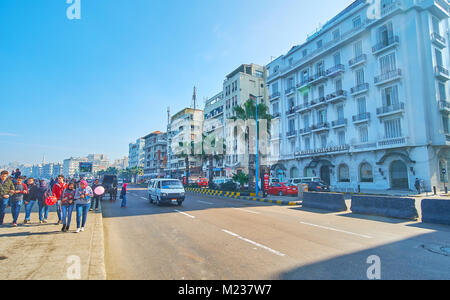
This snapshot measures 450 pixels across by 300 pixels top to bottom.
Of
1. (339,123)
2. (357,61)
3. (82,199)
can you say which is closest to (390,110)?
(339,123)

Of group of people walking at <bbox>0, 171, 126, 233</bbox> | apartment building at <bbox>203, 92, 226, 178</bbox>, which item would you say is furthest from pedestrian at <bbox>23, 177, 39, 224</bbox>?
apartment building at <bbox>203, 92, 226, 178</bbox>

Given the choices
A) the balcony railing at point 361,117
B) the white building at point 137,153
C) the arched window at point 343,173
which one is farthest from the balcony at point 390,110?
the white building at point 137,153

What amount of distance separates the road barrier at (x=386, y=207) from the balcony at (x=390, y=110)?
19.5 m

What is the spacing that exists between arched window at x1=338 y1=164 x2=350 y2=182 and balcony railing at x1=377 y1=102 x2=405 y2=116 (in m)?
8.19

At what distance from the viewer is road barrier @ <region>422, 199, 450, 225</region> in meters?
8.91

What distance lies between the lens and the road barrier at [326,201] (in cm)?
1281

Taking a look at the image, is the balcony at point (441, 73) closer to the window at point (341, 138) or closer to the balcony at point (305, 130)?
the window at point (341, 138)

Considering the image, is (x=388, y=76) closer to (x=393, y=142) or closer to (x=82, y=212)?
(x=393, y=142)

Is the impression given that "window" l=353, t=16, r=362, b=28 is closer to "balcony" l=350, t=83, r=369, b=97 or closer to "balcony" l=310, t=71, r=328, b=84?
"balcony" l=310, t=71, r=328, b=84

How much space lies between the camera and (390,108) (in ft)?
86.8

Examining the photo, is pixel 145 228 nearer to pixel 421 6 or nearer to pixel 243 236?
pixel 243 236

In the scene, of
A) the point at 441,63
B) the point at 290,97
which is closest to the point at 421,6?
the point at 441,63

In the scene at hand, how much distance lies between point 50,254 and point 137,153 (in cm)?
13362

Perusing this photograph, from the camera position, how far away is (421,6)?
2633cm
